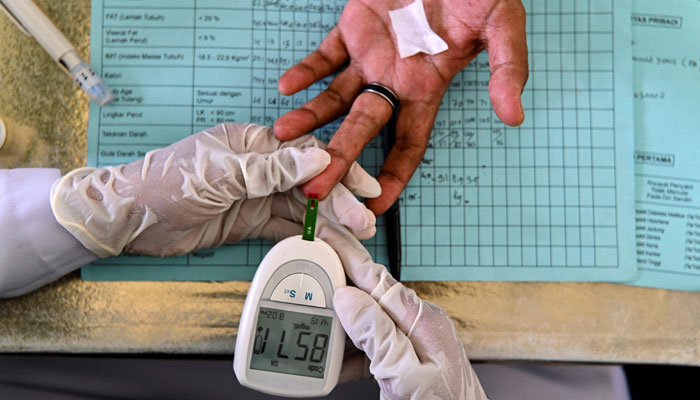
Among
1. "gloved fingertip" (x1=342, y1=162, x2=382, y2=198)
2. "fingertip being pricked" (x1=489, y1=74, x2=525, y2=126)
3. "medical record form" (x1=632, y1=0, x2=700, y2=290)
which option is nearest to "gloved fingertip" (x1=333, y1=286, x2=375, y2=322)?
"gloved fingertip" (x1=342, y1=162, x2=382, y2=198)

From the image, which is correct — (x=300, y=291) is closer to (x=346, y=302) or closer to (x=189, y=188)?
(x=346, y=302)

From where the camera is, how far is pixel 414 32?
0.77 metres

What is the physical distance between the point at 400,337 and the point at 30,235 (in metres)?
0.54

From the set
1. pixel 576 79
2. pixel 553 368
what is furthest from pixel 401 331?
pixel 576 79

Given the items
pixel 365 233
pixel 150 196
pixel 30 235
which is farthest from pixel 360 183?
pixel 30 235

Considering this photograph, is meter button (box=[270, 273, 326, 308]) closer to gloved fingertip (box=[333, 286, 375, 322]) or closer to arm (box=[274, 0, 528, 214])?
gloved fingertip (box=[333, 286, 375, 322])

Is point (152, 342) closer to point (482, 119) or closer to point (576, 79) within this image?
point (482, 119)

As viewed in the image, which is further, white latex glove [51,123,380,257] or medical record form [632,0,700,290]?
medical record form [632,0,700,290]

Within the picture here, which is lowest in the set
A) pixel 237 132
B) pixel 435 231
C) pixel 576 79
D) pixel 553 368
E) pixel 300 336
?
pixel 553 368

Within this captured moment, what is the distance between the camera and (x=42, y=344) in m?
0.77

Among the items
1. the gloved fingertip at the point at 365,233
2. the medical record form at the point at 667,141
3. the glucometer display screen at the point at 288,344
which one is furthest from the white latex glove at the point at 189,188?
the medical record form at the point at 667,141

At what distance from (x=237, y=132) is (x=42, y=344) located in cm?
46

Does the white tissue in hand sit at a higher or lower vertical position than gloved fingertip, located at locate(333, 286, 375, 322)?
higher

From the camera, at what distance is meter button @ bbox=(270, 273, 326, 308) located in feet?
2.13
